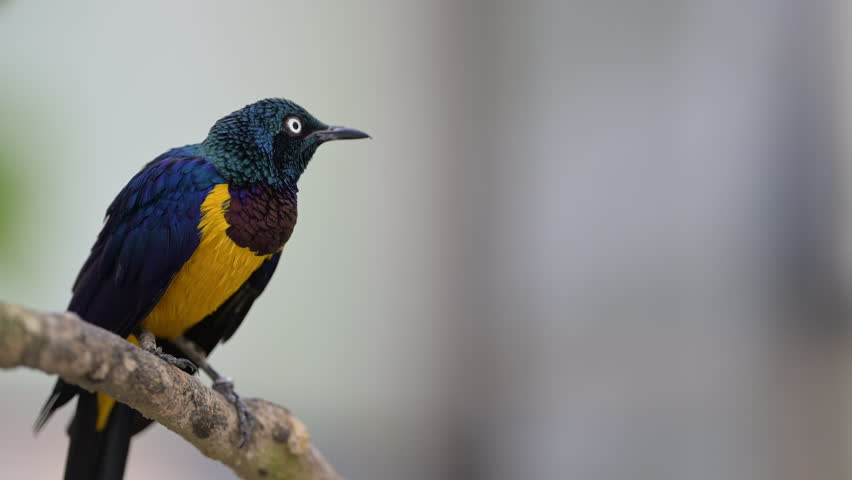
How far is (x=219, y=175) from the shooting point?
1163 millimetres

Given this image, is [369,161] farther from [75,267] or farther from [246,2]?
[75,267]

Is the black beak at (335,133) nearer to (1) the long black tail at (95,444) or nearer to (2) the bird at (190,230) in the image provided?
(2) the bird at (190,230)

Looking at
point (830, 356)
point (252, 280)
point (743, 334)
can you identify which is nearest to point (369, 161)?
point (743, 334)

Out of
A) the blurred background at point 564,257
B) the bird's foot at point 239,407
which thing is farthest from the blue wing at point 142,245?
the blurred background at point 564,257

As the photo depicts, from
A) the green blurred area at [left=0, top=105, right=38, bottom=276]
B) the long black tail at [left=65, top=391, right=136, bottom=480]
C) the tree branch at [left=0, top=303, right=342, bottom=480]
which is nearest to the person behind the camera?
the green blurred area at [left=0, top=105, right=38, bottom=276]

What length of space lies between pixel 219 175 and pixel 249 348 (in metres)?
2.42

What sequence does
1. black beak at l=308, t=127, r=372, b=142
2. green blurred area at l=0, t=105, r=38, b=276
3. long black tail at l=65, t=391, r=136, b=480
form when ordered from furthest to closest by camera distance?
long black tail at l=65, t=391, r=136, b=480
black beak at l=308, t=127, r=372, b=142
green blurred area at l=0, t=105, r=38, b=276

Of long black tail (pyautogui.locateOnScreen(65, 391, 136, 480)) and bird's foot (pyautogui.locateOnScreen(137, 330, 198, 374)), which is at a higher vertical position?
bird's foot (pyautogui.locateOnScreen(137, 330, 198, 374))

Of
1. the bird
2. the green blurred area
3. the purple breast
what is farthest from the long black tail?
the green blurred area

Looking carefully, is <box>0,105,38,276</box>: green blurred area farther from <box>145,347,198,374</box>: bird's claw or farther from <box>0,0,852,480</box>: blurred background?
<box>0,0,852,480</box>: blurred background

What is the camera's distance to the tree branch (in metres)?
0.66

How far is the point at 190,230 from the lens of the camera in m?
1.17

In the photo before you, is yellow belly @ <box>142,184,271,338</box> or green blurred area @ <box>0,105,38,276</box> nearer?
green blurred area @ <box>0,105,38,276</box>

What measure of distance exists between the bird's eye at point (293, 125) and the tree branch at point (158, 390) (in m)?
0.32
